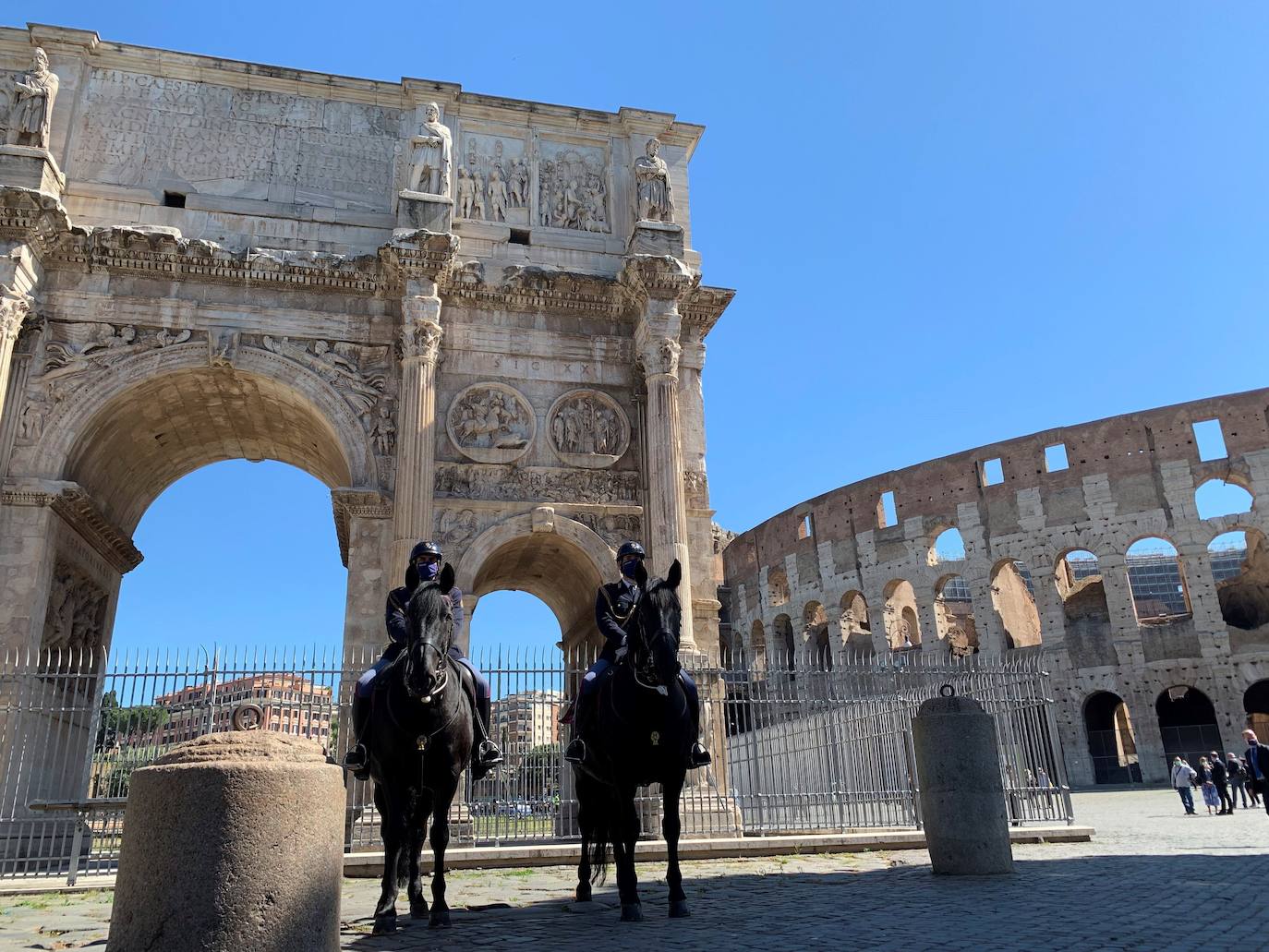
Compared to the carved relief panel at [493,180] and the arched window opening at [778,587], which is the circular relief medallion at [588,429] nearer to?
the carved relief panel at [493,180]

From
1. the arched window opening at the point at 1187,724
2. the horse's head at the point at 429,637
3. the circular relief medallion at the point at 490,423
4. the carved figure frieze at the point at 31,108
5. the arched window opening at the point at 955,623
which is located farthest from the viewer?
the arched window opening at the point at 955,623

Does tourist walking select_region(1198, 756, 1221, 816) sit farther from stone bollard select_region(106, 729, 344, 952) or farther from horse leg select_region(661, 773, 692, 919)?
stone bollard select_region(106, 729, 344, 952)

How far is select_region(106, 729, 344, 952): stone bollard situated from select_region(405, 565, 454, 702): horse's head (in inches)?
81.3

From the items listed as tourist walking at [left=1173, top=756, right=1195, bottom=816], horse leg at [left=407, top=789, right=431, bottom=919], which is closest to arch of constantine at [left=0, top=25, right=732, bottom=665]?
horse leg at [left=407, top=789, right=431, bottom=919]

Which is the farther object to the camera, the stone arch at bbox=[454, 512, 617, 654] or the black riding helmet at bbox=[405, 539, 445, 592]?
the stone arch at bbox=[454, 512, 617, 654]

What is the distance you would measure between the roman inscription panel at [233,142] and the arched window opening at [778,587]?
33.3 m

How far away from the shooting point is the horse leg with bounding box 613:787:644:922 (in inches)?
248

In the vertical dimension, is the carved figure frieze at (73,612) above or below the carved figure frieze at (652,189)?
below

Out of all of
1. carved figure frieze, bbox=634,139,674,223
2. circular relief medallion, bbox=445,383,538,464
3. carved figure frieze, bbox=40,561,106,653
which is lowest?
carved figure frieze, bbox=40,561,106,653

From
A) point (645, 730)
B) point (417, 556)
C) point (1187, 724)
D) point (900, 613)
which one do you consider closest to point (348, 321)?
point (417, 556)

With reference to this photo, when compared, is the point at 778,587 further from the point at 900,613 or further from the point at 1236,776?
the point at 1236,776

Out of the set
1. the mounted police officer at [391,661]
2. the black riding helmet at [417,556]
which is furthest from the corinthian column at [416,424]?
the black riding helmet at [417,556]

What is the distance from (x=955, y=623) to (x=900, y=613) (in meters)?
2.89

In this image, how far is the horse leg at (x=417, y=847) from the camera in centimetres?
661
